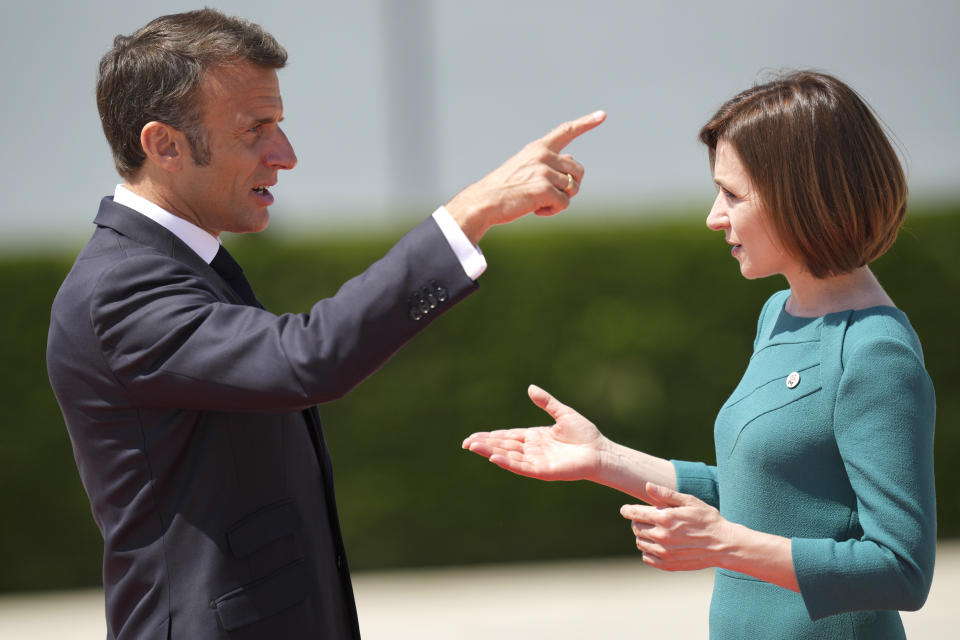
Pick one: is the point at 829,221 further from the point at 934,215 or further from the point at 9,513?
the point at 9,513

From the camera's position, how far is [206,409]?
207 centimetres

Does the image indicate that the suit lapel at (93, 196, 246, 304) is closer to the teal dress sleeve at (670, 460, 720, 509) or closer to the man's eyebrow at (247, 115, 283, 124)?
the man's eyebrow at (247, 115, 283, 124)

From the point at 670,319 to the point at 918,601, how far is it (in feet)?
15.4

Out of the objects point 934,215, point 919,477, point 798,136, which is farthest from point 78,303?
point 934,215

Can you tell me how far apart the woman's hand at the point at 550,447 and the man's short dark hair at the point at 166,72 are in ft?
3.10

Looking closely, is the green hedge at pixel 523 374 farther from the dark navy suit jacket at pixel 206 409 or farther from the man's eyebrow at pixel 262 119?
the dark navy suit jacket at pixel 206 409

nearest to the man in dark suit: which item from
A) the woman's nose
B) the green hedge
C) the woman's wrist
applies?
the woman's nose

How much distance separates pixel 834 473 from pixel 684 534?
349 millimetres

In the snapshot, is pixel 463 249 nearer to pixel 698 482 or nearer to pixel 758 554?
pixel 758 554

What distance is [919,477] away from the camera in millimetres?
1961

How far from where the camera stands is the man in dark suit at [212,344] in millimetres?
1966

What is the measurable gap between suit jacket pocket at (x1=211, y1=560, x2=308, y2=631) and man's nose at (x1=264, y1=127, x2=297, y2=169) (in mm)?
941

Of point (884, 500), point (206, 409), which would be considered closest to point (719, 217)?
point (884, 500)

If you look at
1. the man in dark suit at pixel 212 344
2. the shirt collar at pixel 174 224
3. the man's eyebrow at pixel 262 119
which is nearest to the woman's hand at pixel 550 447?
the man in dark suit at pixel 212 344
